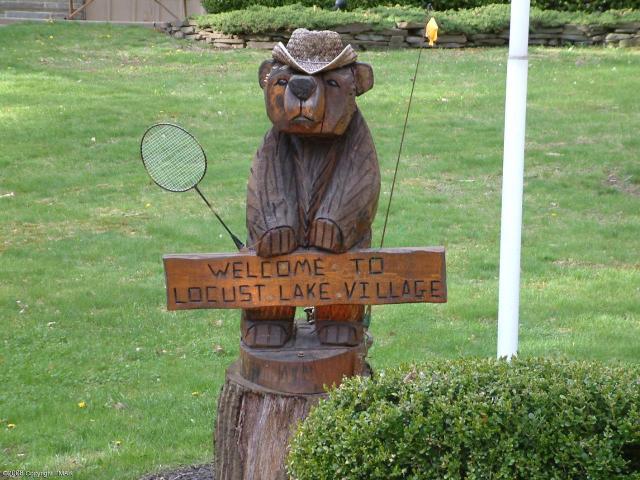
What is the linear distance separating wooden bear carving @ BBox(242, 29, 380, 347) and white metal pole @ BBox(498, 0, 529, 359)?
2.68ft

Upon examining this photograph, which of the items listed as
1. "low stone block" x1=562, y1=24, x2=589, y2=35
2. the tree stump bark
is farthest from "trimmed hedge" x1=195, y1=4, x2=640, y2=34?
the tree stump bark

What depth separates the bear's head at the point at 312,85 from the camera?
3.77 meters

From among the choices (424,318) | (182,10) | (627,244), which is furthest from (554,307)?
(182,10)

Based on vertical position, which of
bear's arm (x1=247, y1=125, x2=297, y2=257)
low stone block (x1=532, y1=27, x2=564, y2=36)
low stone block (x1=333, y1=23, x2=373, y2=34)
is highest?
low stone block (x1=333, y1=23, x2=373, y2=34)

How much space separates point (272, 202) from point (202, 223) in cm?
547

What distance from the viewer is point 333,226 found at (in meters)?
3.85

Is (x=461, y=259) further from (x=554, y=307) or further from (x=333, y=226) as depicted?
(x=333, y=226)

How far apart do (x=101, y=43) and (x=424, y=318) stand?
11.9 m

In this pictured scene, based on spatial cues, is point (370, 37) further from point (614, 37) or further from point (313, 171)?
point (313, 171)

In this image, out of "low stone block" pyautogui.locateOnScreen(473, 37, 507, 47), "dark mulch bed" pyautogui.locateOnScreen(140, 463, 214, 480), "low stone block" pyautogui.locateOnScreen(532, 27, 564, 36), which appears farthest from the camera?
"low stone block" pyautogui.locateOnScreen(473, 37, 507, 47)

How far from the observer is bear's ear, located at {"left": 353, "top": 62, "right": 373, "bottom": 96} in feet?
12.8

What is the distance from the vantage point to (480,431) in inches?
128

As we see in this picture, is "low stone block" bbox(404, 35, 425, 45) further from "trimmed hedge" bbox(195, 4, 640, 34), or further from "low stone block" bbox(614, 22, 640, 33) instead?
"low stone block" bbox(614, 22, 640, 33)

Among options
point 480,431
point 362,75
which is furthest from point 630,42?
point 480,431
